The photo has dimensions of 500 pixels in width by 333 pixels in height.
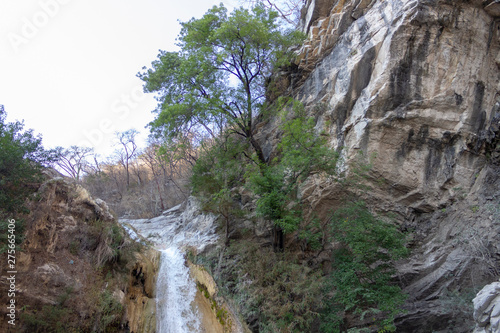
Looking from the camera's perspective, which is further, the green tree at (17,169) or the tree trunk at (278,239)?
the tree trunk at (278,239)

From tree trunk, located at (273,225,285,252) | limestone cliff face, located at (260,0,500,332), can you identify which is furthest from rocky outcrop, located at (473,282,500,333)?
tree trunk, located at (273,225,285,252)

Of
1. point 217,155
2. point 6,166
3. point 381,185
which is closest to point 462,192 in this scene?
point 381,185

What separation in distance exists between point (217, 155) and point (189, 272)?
5939 mm

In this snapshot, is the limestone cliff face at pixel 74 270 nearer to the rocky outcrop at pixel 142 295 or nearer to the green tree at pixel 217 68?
the rocky outcrop at pixel 142 295

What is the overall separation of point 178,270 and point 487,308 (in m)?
11.9

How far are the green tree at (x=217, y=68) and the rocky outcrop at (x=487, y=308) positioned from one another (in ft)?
33.2

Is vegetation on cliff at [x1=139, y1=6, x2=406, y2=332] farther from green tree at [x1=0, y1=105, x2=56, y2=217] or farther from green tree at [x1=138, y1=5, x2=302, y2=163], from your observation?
green tree at [x1=0, y1=105, x2=56, y2=217]

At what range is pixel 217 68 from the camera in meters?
15.2

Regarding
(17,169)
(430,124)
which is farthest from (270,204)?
(17,169)

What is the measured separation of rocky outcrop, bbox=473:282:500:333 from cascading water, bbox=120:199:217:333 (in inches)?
354

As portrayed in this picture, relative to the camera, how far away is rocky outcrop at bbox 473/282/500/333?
7.42m

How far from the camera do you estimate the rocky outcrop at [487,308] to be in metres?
7.42

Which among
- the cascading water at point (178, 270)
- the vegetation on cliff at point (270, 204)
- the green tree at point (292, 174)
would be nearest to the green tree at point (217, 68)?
the vegetation on cliff at point (270, 204)

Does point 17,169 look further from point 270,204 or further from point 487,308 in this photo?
point 487,308
